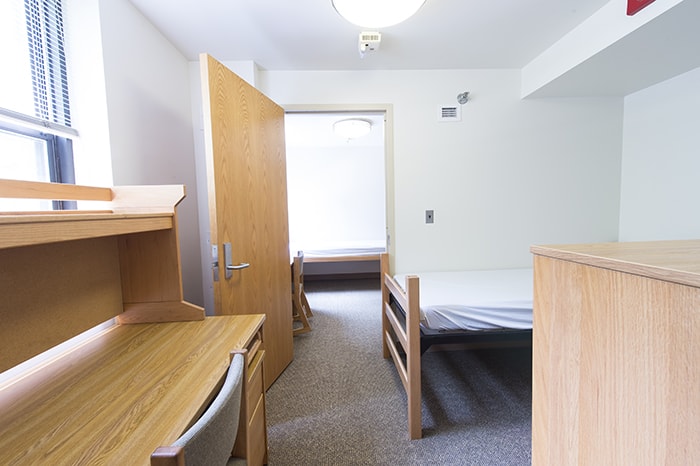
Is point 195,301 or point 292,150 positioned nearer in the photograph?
point 195,301

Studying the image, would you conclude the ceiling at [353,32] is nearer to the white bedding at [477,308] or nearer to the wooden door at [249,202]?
the wooden door at [249,202]

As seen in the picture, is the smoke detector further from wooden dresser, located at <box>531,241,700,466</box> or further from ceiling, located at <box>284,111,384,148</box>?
wooden dresser, located at <box>531,241,700,466</box>

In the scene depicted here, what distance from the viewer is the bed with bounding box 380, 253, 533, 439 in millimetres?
1329

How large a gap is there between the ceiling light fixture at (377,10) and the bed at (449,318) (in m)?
1.29

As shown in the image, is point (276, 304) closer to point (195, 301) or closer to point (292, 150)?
point (195, 301)

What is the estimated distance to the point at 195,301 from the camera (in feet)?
6.54

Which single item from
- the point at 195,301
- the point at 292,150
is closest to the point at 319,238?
the point at 292,150

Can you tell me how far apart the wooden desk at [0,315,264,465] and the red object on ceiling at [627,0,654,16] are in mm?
2443

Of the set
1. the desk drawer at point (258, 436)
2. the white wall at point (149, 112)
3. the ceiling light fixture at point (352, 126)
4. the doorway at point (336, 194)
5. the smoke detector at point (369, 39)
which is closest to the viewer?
the desk drawer at point (258, 436)

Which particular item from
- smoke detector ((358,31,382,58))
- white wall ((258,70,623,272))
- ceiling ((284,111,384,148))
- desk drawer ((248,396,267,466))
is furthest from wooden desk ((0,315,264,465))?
ceiling ((284,111,384,148))

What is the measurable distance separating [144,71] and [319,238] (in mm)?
3282

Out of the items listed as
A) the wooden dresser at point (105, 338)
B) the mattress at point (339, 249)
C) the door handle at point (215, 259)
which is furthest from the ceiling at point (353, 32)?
the mattress at point (339, 249)

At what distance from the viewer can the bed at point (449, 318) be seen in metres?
1.33

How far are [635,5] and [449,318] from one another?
1.90 meters
